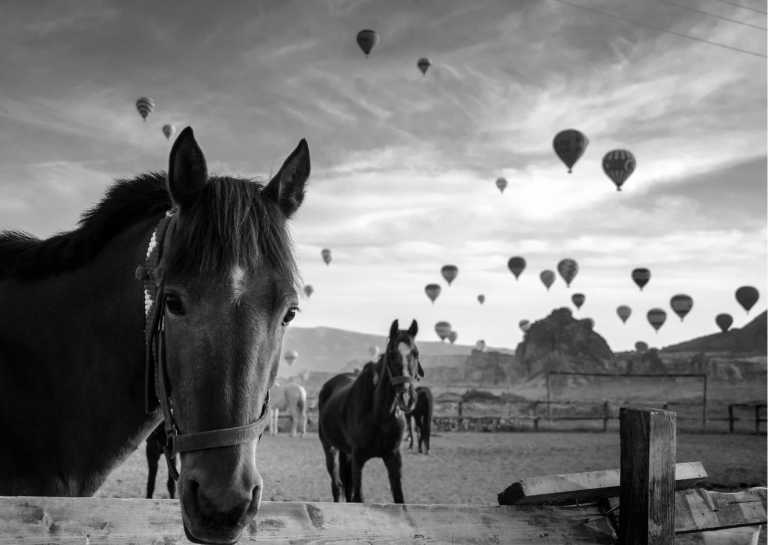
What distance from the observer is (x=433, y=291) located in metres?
68.3

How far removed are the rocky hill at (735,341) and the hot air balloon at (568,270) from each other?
60.7m

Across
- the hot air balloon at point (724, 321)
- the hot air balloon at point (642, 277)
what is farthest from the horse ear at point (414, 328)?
the hot air balloon at point (724, 321)

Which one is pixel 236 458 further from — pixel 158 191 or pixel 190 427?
pixel 158 191

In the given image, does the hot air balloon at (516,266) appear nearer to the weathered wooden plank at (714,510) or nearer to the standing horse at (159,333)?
the weathered wooden plank at (714,510)

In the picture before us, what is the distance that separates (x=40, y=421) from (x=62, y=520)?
66cm

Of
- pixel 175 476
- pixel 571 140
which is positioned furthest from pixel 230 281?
pixel 571 140

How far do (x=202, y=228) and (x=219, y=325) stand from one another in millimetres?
329

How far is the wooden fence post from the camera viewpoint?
2.65 m

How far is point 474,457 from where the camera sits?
18641 mm

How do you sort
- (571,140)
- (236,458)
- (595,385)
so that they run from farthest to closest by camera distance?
(595,385), (571,140), (236,458)

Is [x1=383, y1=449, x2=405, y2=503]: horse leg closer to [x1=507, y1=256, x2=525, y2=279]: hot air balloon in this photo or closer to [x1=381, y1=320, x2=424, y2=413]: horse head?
[x1=381, y1=320, x2=424, y2=413]: horse head

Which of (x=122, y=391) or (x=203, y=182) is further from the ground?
(x=203, y=182)

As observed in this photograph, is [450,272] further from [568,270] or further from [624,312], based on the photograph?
[624,312]

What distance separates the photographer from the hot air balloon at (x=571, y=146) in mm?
40622
